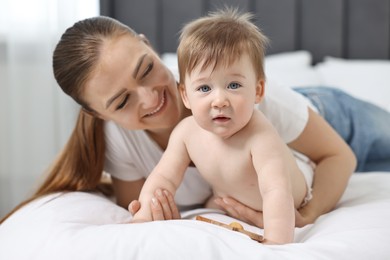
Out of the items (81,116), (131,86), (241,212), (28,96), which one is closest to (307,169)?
(241,212)

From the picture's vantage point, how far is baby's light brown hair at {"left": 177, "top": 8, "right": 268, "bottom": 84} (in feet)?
3.72

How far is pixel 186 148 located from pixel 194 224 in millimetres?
326

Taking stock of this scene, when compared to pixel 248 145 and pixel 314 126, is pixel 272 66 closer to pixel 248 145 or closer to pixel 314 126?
pixel 314 126

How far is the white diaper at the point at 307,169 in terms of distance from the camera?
56.7 inches

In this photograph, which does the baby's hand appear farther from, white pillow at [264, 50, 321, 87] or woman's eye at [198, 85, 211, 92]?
white pillow at [264, 50, 321, 87]

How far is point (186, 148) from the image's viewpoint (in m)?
1.35

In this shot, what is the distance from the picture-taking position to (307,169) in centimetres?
157

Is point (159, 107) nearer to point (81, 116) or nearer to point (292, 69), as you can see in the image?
point (81, 116)

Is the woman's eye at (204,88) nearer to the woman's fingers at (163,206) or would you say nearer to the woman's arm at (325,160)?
the woman's fingers at (163,206)

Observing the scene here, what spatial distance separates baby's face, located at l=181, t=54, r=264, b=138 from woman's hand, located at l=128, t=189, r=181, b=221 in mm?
203

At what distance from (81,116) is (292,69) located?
1364mm

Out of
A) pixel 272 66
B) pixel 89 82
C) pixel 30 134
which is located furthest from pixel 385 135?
pixel 30 134

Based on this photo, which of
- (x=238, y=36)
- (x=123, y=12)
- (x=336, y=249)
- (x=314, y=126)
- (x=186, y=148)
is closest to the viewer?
(x=336, y=249)

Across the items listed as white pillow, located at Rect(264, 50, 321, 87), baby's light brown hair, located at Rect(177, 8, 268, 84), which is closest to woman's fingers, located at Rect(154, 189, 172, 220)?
baby's light brown hair, located at Rect(177, 8, 268, 84)
